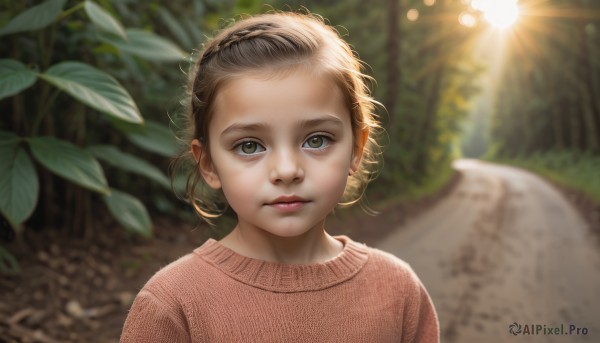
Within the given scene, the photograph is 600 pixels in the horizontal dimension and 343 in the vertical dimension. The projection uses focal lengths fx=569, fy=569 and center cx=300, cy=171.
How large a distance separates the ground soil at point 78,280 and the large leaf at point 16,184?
85cm

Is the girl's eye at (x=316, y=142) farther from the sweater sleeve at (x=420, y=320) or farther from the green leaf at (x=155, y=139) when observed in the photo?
the green leaf at (x=155, y=139)

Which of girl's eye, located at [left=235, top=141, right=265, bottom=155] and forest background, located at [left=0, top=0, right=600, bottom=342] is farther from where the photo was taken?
forest background, located at [left=0, top=0, right=600, bottom=342]

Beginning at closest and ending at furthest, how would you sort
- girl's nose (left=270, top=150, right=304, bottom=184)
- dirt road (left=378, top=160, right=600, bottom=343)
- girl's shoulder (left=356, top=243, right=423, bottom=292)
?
girl's nose (left=270, top=150, right=304, bottom=184), girl's shoulder (left=356, top=243, right=423, bottom=292), dirt road (left=378, top=160, right=600, bottom=343)

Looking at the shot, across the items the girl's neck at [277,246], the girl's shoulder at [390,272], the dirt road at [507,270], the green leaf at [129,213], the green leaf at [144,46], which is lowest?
the dirt road at [507,270]

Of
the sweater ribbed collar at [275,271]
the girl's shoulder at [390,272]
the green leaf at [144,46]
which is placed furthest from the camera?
the green leaf at [144,46]

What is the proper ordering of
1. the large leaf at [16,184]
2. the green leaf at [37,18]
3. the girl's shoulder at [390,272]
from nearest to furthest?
the girl's shoulder at [390,272] < the large leaf at [16,184] < the green leaf at [37,18]

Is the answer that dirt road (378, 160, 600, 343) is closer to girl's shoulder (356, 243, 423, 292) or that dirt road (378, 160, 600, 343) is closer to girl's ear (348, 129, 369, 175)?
girl's shoulder (356, 243, 423, 292)

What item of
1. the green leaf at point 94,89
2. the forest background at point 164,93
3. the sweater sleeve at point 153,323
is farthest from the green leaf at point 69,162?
the sweater sleeve at point 153,323

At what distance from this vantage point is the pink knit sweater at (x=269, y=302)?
1254 millimetres

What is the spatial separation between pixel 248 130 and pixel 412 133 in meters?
14.4

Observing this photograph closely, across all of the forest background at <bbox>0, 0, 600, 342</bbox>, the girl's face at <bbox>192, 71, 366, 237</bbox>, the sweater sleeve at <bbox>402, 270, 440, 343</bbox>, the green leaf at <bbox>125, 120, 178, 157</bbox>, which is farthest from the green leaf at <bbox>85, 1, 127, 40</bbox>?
the sweater sleeve at <bbox>402, 270, 440, 343</bbox>

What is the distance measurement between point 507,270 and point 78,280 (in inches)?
158

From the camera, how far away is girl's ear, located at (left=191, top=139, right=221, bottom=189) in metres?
1.39

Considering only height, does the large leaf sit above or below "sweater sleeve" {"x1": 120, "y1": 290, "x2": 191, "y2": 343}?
above
